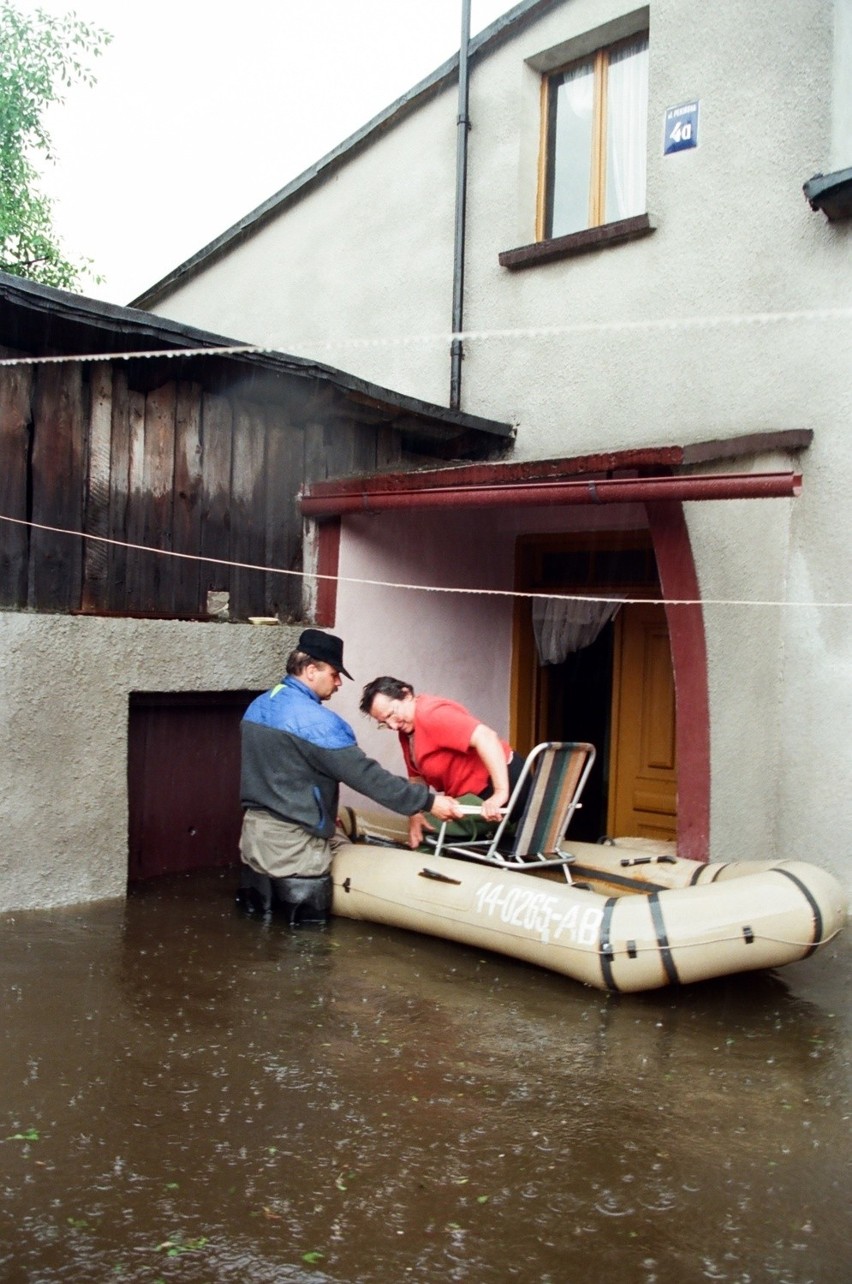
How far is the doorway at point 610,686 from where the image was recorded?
29.3ft

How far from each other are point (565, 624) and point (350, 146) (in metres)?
4.63

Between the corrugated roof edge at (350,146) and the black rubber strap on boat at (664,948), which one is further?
the corrugated roof edge at (350,146)

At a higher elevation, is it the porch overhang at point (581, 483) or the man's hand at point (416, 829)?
the porch overhang at point (581, 483)

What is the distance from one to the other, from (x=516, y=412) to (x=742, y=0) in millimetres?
3066

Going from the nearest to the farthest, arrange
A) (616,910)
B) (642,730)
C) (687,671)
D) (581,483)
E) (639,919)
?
(639,919), (616,910), (581,483), (687,671), (642,730)

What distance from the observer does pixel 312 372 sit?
7.40 m

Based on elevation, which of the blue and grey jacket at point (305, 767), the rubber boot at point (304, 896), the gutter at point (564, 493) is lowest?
the rubber boot at point (304, 896)

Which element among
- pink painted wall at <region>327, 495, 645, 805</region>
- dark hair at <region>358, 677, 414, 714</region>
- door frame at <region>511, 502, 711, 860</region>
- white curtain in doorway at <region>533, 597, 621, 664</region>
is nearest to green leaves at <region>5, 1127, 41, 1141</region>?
dark hair at <region>358, 677, 414, 714</region>

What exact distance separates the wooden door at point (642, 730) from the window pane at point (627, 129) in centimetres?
303

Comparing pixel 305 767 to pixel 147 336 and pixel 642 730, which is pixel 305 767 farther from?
pixel 642 730

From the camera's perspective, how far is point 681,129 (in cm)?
773

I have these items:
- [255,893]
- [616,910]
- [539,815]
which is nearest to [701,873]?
[539,815]

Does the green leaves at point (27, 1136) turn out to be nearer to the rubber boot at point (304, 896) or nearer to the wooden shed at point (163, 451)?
the rubber boot at point (304, 896)

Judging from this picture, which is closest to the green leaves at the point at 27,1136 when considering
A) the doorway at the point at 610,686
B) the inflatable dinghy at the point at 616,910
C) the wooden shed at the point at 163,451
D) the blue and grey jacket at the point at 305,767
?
the inflatable dinghy at the point at 616,910
